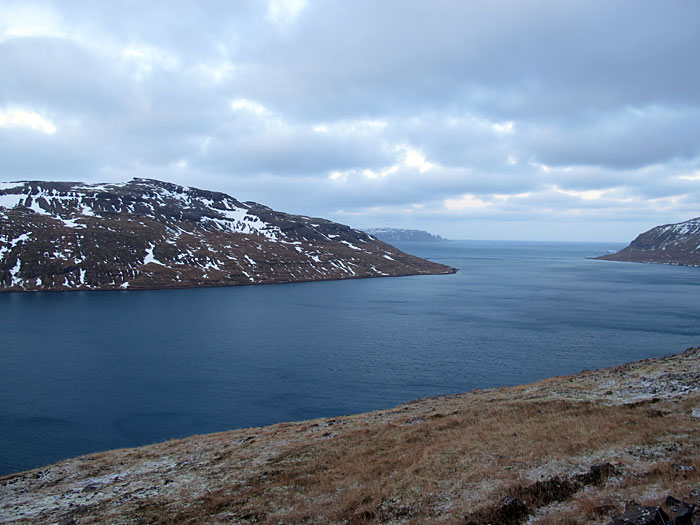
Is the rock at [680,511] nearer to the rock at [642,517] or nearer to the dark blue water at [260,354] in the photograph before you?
the rock at [642,517]

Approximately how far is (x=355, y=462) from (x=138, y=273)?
7936 inches

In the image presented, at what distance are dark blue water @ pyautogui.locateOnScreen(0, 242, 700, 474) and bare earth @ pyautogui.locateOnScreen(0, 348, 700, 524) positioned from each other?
2569 centimetres

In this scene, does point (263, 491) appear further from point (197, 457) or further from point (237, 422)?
point (237, 422)

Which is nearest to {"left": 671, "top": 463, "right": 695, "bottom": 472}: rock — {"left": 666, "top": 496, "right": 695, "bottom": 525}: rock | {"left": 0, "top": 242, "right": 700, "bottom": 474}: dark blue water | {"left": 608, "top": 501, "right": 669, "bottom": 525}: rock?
{"left": 666, "top": 496, "right": 695, "bottom": 525}: rock

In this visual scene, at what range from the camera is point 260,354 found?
88062 millimetres

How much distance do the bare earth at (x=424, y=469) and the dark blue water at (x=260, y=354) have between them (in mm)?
25695

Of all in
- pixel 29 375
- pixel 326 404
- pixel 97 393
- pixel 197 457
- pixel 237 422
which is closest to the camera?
pixel 197 457

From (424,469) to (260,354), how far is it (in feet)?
236

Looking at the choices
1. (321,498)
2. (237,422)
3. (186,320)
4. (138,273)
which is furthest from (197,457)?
(138,273)

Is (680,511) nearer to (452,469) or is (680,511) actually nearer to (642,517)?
(642,517)

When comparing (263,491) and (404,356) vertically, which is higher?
(263,491)

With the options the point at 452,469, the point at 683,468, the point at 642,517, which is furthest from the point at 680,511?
the point at 452,469

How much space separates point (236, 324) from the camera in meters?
119

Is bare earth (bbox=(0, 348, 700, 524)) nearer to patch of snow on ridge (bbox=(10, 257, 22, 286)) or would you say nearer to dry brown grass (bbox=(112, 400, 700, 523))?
dry brown grass (bbox=(112, 400, 700, 523))
